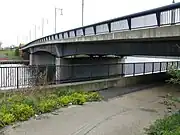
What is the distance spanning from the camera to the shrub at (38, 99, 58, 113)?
26.0 ft

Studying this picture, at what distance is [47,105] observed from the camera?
820 centimetres

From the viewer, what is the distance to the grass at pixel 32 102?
23.1ft

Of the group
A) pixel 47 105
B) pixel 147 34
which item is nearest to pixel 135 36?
pixel 147 34

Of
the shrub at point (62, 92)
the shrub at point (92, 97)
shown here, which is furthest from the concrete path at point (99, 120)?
the shrub at point (62, 92)

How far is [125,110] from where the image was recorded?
8859mm

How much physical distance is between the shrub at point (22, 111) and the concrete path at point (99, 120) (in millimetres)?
280

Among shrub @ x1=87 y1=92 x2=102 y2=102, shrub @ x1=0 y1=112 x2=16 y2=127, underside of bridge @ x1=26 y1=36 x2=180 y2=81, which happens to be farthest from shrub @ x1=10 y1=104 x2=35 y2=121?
underside of bridge @ x1=26 y1=36 x2=180 y2=81

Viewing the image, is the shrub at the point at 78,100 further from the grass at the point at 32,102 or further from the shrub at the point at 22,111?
the shrub at the point at 22,111

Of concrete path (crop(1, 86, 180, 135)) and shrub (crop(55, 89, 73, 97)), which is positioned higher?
shrub (crop(55, 89, 73, 97))

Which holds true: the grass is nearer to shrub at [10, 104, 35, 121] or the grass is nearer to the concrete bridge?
shrub at [10, 104, 35, 121]

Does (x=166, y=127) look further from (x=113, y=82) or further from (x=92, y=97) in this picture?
(x=113, y=82)

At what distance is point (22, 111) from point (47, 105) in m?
1.08

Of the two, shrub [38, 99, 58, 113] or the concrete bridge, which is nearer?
shrub [38, 99, 58, 113]

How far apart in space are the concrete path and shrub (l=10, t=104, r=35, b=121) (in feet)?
0.92
